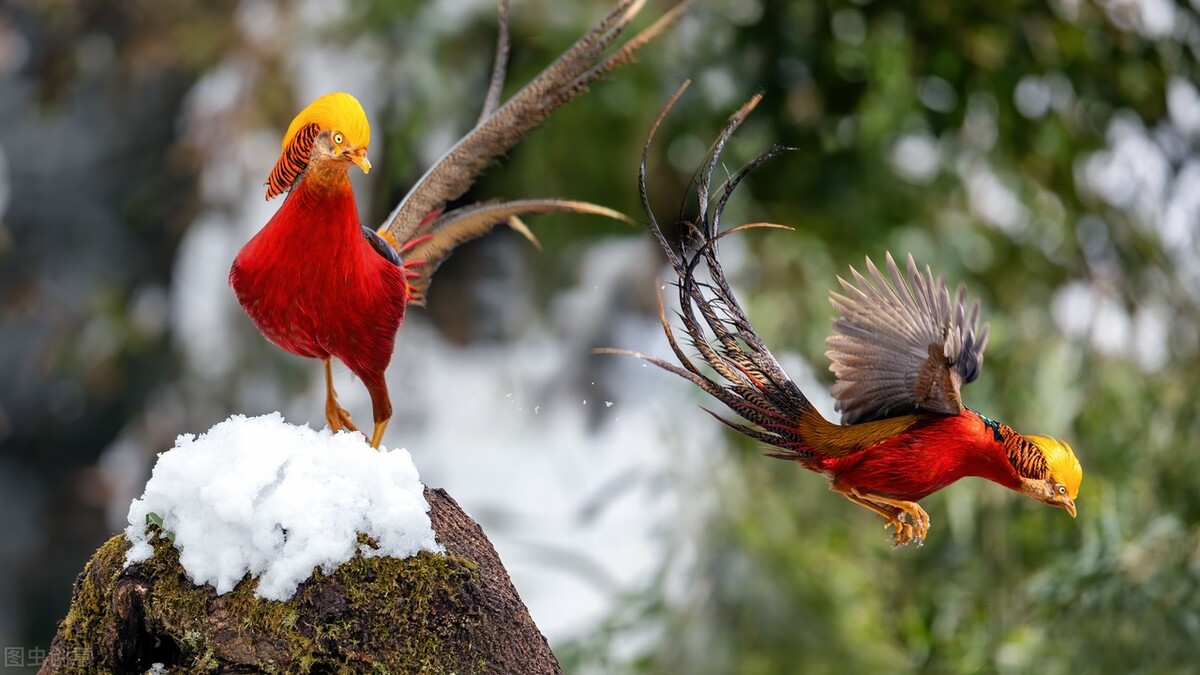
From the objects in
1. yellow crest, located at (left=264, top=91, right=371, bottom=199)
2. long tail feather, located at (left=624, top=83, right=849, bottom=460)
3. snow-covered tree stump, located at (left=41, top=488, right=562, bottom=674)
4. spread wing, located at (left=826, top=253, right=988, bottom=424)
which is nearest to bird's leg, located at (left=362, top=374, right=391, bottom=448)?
snow-covered tree stump, located at (left=41, top=488, right=562, bottom=674)

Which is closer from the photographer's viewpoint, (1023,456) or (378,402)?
(1023,456)

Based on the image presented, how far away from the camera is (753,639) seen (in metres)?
3.92

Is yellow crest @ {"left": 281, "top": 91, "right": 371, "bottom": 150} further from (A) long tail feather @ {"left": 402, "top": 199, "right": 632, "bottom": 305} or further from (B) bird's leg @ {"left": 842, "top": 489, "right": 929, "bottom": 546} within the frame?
(B) bird's leg @ {"left": 842, "top": 489, "right": 929, "bottom": 546}

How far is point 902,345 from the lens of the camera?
1012 millimetres

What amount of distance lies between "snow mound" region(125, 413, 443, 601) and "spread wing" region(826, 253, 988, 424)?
45cm

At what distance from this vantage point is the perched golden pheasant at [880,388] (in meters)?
0.98

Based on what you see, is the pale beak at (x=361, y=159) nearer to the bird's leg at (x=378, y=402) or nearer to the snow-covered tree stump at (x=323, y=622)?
the bird's leg at (x=378, y=402)

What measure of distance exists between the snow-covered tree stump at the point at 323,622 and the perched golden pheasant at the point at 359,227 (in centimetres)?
17

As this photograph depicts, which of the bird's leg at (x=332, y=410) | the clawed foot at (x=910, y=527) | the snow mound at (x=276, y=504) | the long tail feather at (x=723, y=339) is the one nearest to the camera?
the long tail feather at (x=723, y=339)

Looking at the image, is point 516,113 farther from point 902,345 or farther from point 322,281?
point 902,345

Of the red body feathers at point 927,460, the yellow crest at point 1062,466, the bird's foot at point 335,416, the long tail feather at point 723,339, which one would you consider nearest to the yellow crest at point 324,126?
the long tail feather at point 723,339

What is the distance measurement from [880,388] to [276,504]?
0.56m

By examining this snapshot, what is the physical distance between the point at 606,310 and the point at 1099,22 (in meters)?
1.87

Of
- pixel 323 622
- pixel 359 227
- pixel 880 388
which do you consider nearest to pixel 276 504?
pixel 323 622
